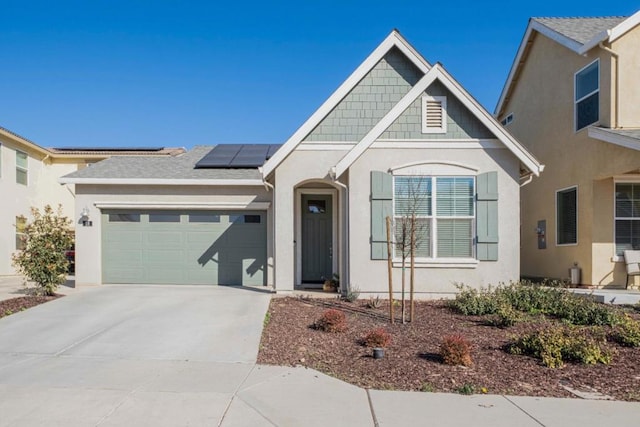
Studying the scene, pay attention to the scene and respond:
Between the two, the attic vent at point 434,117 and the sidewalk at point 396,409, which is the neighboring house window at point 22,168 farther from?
the sidewalk at point 396,409

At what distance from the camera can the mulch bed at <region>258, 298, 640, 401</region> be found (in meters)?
5.94

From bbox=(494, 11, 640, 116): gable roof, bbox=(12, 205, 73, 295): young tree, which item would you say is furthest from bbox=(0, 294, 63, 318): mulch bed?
bbox=(494, 11, 640, 116): gable roof

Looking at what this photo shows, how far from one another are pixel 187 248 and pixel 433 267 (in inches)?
266

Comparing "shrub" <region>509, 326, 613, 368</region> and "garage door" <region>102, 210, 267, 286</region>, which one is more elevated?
"garage door" <region>102, 210, 267, 286</region>

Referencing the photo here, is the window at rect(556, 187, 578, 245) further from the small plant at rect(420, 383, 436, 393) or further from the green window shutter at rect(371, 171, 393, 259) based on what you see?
the small plant at rect(420, 383, 436, 393)

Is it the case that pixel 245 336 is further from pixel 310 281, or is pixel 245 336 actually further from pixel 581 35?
pixel 581 35

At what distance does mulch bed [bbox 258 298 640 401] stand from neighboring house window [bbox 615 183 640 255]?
5061 millimetres

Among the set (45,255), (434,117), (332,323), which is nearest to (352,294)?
(332,323)

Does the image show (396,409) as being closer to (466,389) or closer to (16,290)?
(466,389)

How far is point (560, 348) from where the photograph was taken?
6.78 metres

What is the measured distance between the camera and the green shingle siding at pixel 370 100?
11.9 m

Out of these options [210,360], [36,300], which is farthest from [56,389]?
[36,300]

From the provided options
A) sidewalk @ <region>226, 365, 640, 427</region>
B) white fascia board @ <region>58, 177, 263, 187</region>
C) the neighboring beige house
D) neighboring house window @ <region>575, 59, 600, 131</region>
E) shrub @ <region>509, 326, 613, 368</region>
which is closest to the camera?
sidewalk @ <region>226, 365, 640, 427</region>

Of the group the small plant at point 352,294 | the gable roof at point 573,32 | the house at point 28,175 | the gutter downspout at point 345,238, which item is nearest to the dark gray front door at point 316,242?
the gutter downspout at point 345,238
